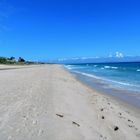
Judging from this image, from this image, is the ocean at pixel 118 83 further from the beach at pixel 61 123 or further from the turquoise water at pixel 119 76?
the beach at pixel 61 123

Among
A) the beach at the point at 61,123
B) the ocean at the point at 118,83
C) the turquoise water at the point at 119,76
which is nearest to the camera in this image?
the beach at the point at 61,123

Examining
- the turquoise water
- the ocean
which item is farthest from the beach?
the turquoise water

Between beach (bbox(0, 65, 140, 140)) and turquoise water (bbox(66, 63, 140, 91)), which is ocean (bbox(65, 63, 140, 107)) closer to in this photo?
turquoise water (bbox(66, 63, 140, 91))

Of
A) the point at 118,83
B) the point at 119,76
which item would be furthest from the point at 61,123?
the point at 119,76

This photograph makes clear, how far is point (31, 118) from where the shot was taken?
762cm

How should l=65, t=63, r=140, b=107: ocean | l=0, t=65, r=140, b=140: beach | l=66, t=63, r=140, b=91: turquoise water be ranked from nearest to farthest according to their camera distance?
l=0, t=65, r=140, b=140: beach < l=65, t=63, r=140, b=107: ocean < l=66, t=63, r=140, b=91: turquoise water

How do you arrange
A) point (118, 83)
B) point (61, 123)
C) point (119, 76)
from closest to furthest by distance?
point (61, 123) → point (118, 83) → point (119, 76)

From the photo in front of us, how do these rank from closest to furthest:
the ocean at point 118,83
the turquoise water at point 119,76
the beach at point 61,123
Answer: the beach at point 61,123 < the ocean at point 118,83 < the turquoise water at point 119,76

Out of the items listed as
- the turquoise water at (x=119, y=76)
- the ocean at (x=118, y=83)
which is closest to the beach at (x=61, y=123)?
the ocean at (x=118, y=83)

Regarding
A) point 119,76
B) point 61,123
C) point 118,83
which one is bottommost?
point 119,76

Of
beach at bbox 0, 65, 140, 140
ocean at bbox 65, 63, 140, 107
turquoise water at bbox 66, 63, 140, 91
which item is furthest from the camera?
turquoise water at bbox 66, 63, 140, 91

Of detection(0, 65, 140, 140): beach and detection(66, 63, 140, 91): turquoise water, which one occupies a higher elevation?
detection(0, 65, 140, 140): beach

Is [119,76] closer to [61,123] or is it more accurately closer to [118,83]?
[118,83]

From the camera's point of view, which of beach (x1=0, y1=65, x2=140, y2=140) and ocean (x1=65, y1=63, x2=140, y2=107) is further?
ocean (x1=65, y1=63, x2=140, y2=107)
